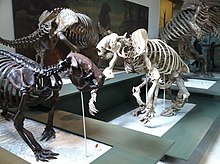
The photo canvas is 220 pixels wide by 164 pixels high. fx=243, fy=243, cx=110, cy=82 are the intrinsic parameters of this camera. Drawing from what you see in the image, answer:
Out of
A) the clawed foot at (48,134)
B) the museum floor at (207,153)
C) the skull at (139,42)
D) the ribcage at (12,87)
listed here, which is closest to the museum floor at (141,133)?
the museum floor at (207,153)

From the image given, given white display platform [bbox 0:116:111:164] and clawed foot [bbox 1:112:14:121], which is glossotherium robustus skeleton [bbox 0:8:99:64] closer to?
clawed foot [bbox 1:112:14:121]

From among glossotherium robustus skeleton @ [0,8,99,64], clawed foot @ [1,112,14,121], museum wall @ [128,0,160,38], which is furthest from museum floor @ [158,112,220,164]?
museum wall @ [128,0,160,38]

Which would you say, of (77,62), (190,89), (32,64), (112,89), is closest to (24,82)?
(32,64)

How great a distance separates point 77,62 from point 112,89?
1941mm

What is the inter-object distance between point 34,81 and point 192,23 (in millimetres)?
3353

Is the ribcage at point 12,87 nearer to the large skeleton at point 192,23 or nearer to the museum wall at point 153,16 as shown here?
the large skeleton at point 192,23

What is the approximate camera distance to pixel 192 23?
3.99 metres

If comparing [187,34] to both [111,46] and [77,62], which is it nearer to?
[111,46]

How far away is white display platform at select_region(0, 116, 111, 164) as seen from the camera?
135 centimetres

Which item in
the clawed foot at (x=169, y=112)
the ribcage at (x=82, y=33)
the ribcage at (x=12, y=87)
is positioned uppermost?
the ribcage at (x=82, y=33)

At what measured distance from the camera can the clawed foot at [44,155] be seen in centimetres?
132

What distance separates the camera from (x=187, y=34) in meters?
4.17

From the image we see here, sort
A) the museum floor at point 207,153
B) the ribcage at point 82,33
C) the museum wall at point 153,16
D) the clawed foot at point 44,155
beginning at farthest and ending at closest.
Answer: the museum wall at point 153,16 < the ribcage at point 82,33 < the museum floor at point 207,153 < the clawed foot at point 44,155

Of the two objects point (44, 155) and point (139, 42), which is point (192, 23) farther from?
point (44, 155)
